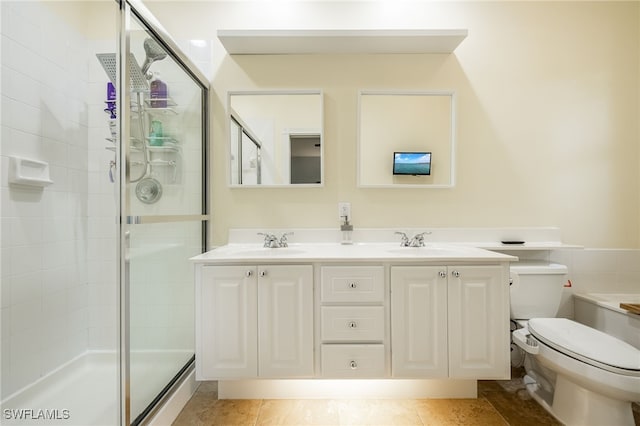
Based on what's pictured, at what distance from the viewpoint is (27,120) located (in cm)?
149

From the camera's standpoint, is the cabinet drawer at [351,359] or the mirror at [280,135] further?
the mirror at [280,135]

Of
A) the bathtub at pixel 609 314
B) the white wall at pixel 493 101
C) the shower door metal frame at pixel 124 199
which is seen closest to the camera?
the shower door metal frame at pixel 124 199

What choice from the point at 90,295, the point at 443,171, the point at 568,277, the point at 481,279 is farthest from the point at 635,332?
the point at 90,295

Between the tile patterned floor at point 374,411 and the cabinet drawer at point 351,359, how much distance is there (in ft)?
0.79

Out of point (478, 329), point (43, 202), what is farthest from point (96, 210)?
point (478, 329)

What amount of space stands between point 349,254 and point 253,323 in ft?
1.91

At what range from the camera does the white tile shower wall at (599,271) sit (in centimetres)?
200

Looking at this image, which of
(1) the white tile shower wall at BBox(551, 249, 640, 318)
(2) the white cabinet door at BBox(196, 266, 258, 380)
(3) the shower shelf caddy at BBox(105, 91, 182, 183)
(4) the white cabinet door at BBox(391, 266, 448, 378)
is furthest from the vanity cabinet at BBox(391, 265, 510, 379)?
(3) the shower shelf caddy at BBox(105, 91, 182, 183)

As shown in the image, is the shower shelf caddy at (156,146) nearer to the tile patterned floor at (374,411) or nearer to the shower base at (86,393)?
the shower base at (86,393)

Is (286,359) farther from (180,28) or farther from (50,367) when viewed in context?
(180,28)

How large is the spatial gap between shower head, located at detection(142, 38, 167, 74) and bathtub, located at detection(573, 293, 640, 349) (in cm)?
274

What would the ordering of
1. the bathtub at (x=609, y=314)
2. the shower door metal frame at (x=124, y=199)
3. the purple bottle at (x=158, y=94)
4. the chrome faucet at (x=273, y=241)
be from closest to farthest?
the shower door metal frame at (x=124, y=199) → the purple bottle at (x=158, y=94) → the bathtub at (x=609, y=314) → the chrome faucet at (x=273, y=241)

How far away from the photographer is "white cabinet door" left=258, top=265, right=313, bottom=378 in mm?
1522

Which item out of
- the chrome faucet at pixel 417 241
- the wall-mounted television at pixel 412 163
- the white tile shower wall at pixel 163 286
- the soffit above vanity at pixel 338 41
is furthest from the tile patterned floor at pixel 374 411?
the soffit above vanity at pixel 338 41
